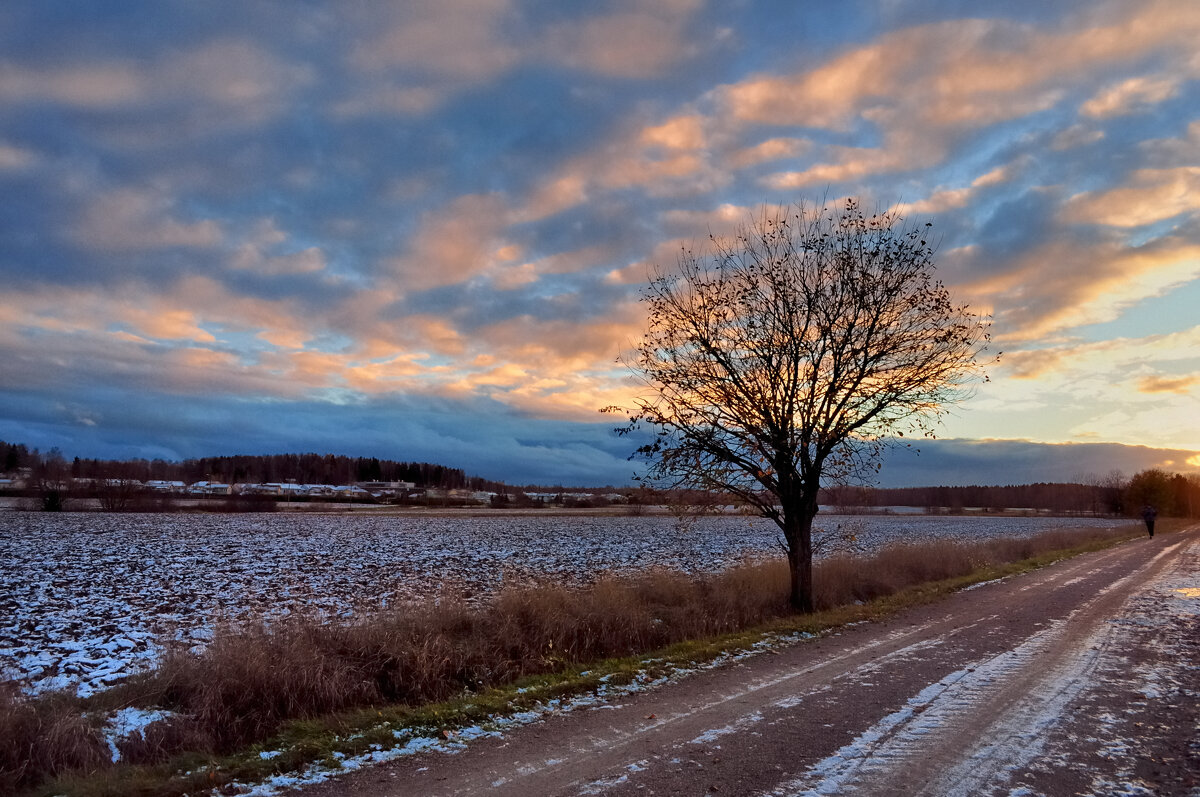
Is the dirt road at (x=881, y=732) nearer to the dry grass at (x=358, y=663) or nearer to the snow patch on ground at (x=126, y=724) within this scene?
the dry grass at (x=358, y=663)

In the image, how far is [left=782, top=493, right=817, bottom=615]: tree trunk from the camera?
17.5 m

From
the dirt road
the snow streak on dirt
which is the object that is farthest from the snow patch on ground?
the snow streak on dirt

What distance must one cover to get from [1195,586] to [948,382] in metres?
13.3

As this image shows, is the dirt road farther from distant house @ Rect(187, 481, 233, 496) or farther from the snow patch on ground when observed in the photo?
distant house @ Rect(187, 481, 233, 496)

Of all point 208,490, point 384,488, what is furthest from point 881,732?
point 384,488

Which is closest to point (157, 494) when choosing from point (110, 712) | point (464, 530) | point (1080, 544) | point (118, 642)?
point (464, 530)

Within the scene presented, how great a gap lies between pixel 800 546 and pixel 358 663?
11.2 meters

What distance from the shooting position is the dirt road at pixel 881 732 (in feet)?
20.8

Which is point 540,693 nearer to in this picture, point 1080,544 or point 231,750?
point 231,750

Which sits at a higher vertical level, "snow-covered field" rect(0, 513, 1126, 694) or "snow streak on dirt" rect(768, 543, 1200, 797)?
"snow streak on dirt" rect(768, 543, 1200, 797)

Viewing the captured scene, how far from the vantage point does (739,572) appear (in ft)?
70.0

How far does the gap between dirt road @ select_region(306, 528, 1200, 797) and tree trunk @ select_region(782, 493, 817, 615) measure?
4.58 metres

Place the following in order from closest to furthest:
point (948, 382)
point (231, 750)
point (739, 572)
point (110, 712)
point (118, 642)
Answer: point (231, 750) → point (110, 712) → point (118, 642) → point (948, 382) → point (739, 572)

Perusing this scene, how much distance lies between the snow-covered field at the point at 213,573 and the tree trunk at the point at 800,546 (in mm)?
4070
